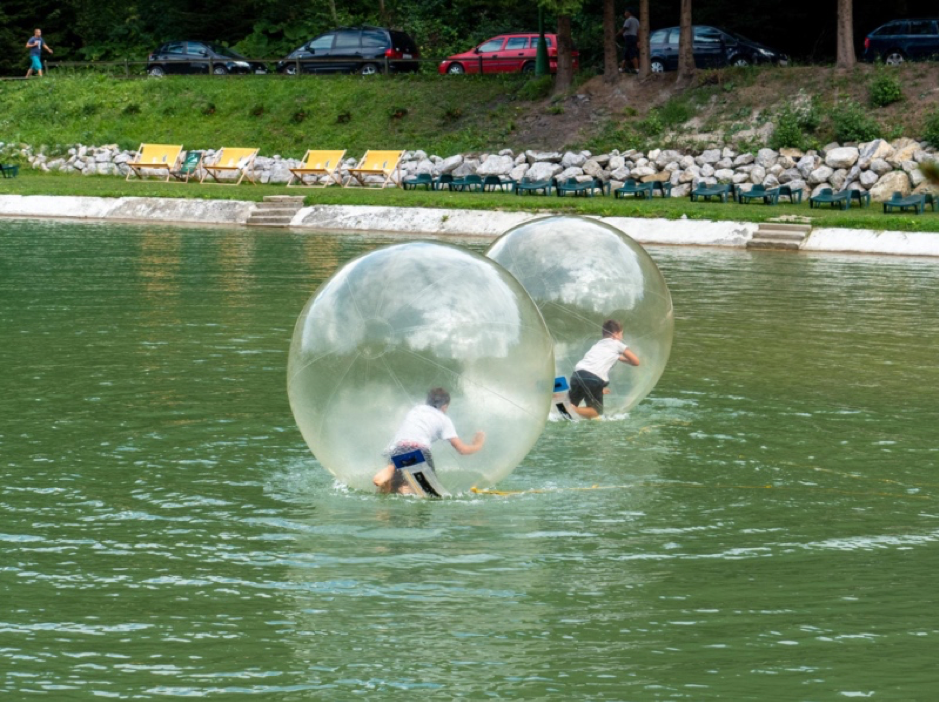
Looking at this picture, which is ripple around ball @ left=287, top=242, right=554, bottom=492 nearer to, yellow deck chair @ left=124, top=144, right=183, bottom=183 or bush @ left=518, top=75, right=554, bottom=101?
yellow deck chair @ left=124, top=144, right=183, bottom=183

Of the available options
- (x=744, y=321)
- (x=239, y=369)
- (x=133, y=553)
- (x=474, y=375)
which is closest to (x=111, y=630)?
(x=133, y=553)

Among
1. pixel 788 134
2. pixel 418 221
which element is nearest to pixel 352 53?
pixel 788 134

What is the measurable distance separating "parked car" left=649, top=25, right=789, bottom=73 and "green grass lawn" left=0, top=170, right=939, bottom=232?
11.0 m

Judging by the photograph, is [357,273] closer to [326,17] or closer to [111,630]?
[111,630]

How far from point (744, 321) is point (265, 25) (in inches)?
1878

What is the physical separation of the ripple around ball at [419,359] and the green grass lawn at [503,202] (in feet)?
67.2

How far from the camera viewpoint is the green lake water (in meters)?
7.00

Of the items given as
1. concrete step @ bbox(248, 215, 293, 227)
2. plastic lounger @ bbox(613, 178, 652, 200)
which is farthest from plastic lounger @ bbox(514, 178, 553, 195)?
concrete step @ bbox(248, 215, 293, 227)

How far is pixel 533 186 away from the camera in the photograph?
37.2 meters

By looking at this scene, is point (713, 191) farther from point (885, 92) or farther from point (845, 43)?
point (845, 43)

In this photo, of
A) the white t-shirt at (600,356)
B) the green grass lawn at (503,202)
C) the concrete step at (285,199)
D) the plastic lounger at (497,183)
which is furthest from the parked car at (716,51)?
the white t-shirt at (600,356)

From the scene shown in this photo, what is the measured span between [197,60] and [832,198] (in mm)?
28972

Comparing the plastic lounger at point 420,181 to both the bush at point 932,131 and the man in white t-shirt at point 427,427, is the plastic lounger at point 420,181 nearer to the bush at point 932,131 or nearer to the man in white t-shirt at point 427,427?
the bush at point 932,131

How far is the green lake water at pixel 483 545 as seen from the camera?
23.0 feet
